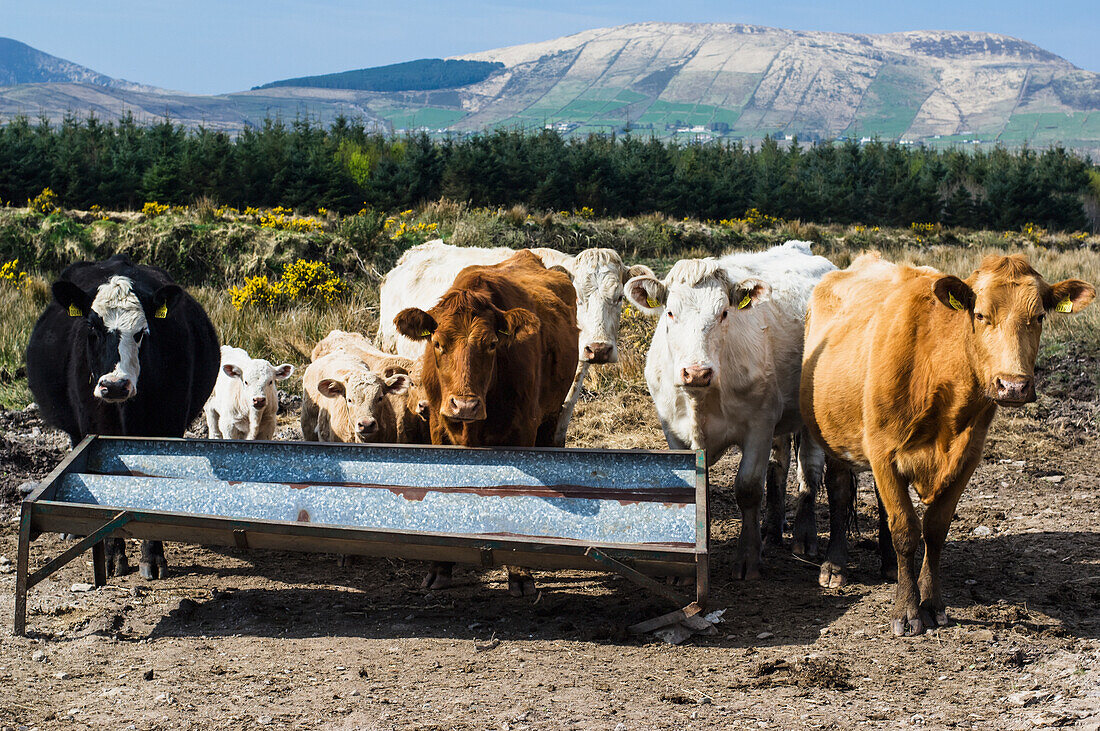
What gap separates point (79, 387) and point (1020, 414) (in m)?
9.12

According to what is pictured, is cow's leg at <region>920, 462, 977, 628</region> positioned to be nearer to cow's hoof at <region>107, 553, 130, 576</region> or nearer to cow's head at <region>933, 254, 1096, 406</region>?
cow's head at <region>933, 254, 1096, 406</region>

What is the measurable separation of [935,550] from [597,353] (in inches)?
104

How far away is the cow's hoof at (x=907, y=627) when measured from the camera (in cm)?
550

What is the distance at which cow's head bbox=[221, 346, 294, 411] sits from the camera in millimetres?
8648

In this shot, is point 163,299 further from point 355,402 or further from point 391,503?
point 391,503

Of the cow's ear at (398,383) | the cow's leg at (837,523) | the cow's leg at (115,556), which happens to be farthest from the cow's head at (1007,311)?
the cow's leg at (115,556)

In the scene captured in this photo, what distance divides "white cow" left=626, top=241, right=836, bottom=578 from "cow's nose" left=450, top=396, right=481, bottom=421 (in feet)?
4.30

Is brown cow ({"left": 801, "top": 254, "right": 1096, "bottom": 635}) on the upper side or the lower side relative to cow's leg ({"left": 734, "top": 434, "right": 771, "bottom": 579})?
upper

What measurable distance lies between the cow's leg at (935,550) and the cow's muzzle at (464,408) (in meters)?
2.67

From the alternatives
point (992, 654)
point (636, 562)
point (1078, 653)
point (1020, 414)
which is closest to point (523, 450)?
point (636, 562)

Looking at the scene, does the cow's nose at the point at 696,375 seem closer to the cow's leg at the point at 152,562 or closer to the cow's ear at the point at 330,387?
the cow's ear at the point at 330,387

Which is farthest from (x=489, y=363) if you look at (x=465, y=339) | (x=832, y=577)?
(x=832, y=577)

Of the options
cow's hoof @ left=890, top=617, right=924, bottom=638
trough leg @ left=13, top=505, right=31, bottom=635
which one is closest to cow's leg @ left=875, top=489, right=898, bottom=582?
cow's hoof @ left=890, top=617, right=924, bottom=638

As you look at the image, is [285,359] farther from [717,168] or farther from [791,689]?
[717,168]
